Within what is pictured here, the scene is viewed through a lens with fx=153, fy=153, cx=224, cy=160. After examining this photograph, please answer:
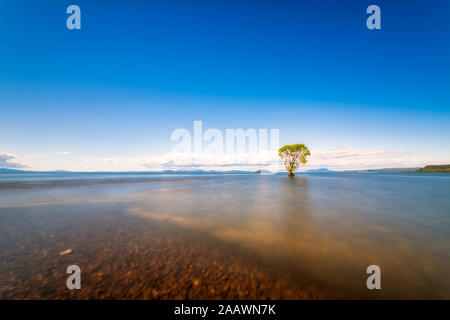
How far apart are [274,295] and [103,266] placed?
3.73 meters

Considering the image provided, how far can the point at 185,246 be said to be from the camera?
4492mm

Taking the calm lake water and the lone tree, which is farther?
the lone tree

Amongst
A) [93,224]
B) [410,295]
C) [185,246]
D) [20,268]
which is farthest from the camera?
[93,224]

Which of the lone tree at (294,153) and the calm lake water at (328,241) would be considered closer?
the calm lake water at (328,241)

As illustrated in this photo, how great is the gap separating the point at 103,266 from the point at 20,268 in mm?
1816

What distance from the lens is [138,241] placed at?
4.83 metres

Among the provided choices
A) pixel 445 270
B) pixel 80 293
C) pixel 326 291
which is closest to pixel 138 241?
pixel 80 293

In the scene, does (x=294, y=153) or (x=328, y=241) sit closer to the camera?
(x=328, y=241)

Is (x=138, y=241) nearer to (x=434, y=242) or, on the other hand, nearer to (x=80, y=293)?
(x=80, y=293)

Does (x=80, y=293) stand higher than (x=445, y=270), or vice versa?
(x=80, y=293)
